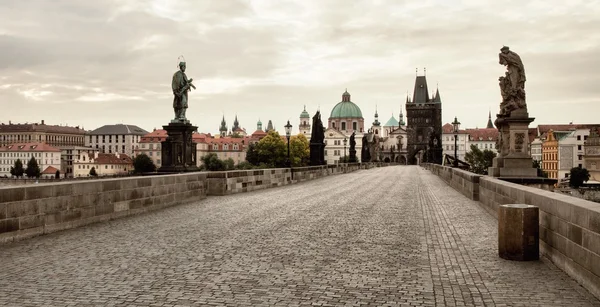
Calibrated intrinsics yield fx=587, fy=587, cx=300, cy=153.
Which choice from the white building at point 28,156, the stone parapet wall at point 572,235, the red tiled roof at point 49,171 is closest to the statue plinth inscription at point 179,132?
the stone parapet wall at point 572,235

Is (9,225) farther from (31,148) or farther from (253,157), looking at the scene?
(31,148)

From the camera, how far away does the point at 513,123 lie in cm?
1947

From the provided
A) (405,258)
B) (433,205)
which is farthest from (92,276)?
(433,205)

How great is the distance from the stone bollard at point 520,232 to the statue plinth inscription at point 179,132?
19.1 meters

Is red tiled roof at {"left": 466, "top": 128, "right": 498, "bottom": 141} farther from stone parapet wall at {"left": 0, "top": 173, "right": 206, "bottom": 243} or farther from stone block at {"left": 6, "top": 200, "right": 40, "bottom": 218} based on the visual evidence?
stone block at {"left": 6, "top": 200, "right": 40, "bottom": 218}

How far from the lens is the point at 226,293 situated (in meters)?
5.82

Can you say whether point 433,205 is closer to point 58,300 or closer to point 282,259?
point 282,259

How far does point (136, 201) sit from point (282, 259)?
677 cm

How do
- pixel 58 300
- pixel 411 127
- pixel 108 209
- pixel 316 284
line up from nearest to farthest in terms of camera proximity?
pixel 58 300
pixel 316 284
pixel 108 209
pixel 411 127

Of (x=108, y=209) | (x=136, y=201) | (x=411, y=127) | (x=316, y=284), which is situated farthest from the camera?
(x=411, y=127)

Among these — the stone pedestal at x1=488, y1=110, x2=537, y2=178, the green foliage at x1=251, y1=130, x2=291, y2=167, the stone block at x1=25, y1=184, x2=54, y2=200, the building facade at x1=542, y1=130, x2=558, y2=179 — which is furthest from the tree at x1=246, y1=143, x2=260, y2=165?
the stone block at x1=25, y1=184, x2=54, y2=200

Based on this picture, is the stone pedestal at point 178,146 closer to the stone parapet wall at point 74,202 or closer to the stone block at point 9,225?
the stone parapet wall at point 74,202

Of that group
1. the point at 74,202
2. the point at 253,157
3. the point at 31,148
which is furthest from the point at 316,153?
the point at 31,148

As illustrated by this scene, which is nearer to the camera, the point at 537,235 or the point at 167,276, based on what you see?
the point at 167,276
